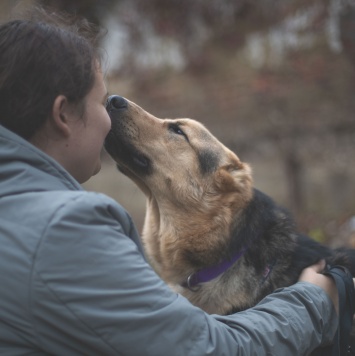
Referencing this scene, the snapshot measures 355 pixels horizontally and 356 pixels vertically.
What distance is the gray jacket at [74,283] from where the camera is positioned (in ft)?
4.78

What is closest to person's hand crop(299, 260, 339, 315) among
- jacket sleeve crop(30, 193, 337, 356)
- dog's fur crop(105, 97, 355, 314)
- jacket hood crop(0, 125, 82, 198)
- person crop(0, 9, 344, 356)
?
person crop(0, 9, 344, 356)

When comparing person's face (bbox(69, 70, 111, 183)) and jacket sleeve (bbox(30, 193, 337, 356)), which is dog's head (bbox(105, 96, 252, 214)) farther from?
jacket sleeve (bbox(30, 193, 337, 356))

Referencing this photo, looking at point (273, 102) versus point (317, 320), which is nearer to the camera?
point (317, 320)

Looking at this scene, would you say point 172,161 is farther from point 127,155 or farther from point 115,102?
point 115,102

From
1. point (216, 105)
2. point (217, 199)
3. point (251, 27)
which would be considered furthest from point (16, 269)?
point (216, 105)

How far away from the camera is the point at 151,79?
1167 cm

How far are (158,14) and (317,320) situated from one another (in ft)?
28.1

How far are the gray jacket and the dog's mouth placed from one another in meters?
1.85

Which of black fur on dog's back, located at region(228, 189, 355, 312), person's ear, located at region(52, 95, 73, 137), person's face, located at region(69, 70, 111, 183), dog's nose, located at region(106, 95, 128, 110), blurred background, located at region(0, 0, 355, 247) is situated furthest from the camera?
blurred background, located at region(0, 0, 355, 247)

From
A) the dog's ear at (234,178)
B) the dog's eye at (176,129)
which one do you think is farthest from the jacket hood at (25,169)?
the dog's eye at (176,129)

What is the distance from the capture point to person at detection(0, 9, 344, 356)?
1.46 m

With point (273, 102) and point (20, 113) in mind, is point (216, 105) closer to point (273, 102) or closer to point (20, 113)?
point (273, 102)

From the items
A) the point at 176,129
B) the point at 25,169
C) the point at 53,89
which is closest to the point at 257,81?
the point at 176,129

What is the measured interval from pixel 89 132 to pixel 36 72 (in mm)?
259
